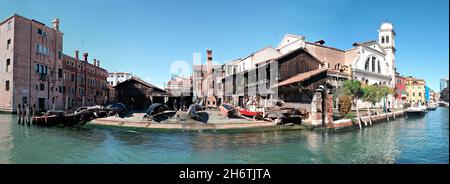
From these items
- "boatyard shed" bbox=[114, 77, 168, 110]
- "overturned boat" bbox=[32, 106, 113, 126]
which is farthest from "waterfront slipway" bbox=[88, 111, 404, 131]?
"boatyard shed" bbox=[114, 77, 168, 110]

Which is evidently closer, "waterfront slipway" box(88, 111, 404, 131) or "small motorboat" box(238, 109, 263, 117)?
"waterfront slipway" box(88, 111, 404, 131)

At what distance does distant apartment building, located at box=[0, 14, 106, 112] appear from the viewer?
107 feet

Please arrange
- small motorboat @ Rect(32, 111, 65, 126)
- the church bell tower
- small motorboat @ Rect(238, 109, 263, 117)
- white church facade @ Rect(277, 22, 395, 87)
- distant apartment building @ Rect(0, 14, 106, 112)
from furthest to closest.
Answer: the church bell tower
white church facade @ Rect(277, 22, 395, 87)
distant apartment building @ Rect(0, 14, 106, 112)
small motorboat @ Rect(238, 109, 263, 117)
small motorboat @ Rect(32, 111, 65, 126)

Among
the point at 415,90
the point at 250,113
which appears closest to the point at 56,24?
the point at 250,113

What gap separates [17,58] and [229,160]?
129 ft

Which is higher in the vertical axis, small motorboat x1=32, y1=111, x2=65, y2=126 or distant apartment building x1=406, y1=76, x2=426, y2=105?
distant apartment building x1=406, y1=76, x2=426, y2=105

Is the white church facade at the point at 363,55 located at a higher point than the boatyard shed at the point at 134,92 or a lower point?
Result: higher

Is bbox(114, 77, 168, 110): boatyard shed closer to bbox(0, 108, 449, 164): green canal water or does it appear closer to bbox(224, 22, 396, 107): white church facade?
bbox(224, 22, 396, 107): white church facade

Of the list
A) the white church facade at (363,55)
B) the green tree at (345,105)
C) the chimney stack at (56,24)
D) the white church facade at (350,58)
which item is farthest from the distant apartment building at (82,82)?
the green tree at (345,105)

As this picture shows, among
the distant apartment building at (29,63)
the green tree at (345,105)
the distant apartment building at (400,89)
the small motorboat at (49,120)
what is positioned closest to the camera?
the small motorboat at (49,120)

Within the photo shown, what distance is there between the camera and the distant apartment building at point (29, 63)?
107 feet

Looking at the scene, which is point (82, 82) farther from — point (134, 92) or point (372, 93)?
point (372, 93)

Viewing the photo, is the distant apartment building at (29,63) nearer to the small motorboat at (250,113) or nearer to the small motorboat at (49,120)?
the small motorboat at (49,120)
